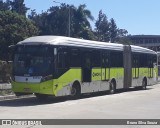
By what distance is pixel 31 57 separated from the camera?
67.2 feet

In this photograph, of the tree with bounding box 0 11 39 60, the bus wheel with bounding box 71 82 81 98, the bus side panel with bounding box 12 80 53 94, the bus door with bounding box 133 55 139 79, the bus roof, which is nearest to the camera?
the bus side panel with bounding box 12 80 53 94

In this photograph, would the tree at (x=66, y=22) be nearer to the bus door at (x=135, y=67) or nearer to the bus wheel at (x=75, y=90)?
the bus door at (x=135, y=67)

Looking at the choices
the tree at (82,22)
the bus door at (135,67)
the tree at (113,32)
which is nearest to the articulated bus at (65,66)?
the bus door at (135,67)

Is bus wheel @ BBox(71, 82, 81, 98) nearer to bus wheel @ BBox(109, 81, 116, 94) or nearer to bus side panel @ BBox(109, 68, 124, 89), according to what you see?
bus side panel @ BBox(109, 68, 124, 89)

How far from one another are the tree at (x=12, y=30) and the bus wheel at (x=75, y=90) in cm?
3585

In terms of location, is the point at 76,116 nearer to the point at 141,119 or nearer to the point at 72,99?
the point at 141,119

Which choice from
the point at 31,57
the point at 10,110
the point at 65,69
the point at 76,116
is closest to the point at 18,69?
the point at 31,57

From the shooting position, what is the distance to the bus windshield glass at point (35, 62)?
66.0 ft

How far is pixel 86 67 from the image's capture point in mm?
23500

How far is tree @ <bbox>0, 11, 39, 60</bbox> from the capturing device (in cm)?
5931

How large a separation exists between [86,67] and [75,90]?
1618 millimetres

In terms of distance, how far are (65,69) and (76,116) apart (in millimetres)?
6413

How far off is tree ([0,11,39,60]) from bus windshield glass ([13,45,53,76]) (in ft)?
122

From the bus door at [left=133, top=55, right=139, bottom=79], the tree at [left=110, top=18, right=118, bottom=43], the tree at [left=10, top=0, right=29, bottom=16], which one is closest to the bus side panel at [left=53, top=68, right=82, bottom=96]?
the bus door at [left=133, top=55, right=139, bottom=79]
